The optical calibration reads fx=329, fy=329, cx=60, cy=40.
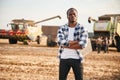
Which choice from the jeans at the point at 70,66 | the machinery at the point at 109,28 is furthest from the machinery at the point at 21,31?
the jeans at the point at 70,66

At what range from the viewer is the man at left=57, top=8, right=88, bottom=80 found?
5.02m

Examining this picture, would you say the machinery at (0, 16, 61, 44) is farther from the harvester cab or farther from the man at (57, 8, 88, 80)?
the man at (57, 8, 88, 80)

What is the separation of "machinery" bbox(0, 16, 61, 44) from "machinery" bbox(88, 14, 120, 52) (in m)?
8.36

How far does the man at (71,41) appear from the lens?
5023 mm

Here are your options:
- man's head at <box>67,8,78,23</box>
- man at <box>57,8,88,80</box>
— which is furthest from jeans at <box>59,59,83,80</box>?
man's head at <box>67,8,78,23</box>

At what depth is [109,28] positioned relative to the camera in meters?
28.4

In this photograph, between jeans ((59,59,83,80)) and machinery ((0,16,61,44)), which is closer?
jeans ((59,59,83,80))

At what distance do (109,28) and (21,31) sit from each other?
10.4 meters

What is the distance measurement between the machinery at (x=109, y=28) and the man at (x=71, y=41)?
2302cm

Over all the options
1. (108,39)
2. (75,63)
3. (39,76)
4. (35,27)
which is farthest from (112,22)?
(75,63)

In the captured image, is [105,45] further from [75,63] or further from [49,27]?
[75,63]

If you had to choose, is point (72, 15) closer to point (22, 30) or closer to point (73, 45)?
point (73, 45)

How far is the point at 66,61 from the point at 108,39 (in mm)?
24176

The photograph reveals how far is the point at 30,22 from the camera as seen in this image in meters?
36.7
